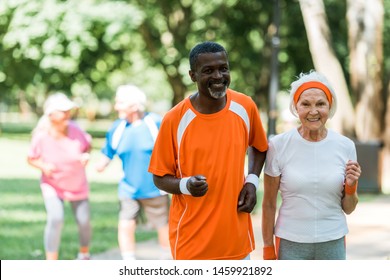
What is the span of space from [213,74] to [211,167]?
458 mm

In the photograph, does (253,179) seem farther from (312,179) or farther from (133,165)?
(133,165)

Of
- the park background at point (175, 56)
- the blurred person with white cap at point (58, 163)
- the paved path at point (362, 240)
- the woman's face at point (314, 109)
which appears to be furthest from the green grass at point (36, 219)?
the woman's face at point (314, 109)

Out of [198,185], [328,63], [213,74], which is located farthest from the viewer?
[328,63]

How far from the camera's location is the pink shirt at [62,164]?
8.28m

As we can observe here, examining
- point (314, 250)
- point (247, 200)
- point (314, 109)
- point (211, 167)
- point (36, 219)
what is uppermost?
point (314, 109)

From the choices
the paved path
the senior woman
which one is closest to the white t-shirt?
the senior woman

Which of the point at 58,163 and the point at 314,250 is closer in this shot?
the point at 314,250

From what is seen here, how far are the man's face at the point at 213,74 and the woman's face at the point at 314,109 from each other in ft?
1.35

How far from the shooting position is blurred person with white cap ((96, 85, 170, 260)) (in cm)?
802

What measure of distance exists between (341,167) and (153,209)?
4.10m

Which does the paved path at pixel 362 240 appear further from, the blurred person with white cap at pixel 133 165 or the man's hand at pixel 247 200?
the man's hand at pixel 247 200

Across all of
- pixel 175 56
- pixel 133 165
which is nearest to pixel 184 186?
pixel 133 165

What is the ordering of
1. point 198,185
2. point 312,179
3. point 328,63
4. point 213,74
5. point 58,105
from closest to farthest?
point 198,185 → point 213,74 → point 312,179 → point 58,105 → point 328,63

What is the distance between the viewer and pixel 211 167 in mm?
4184
